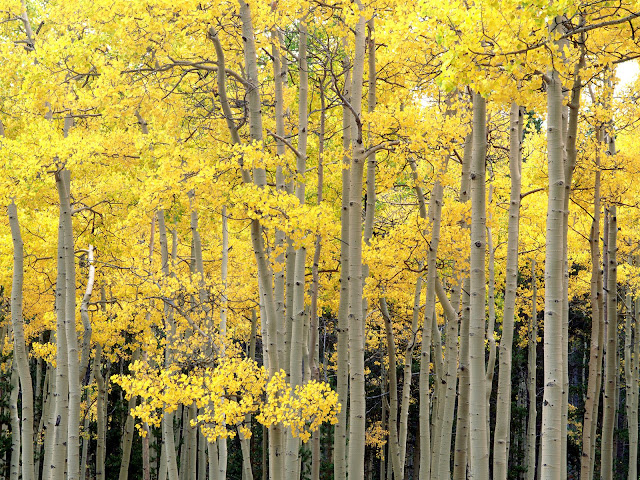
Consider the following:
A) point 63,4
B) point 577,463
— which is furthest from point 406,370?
point 577,463

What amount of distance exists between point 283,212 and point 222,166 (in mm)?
898

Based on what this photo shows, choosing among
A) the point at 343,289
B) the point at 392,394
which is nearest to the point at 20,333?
the point at 343,289

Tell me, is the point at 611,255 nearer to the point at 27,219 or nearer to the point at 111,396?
the point at 27,219

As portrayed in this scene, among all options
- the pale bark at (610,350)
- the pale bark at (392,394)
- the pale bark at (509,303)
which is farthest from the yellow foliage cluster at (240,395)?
the pale bark at (610,350)

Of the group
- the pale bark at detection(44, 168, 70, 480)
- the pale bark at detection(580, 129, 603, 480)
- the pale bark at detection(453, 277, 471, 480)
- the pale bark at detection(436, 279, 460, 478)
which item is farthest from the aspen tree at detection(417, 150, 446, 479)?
the pale bark at detection(44, 168, 70, 480)

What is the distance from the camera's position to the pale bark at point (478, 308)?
19.6 feet

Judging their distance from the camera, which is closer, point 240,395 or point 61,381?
point 240,395

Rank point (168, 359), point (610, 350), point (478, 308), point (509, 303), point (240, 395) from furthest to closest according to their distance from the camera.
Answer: point (168, 359)
point (610, 350)
point (509, 303)
point (240, 395)
point (478, 308)

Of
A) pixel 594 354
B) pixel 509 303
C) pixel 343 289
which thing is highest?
pixel 343 289

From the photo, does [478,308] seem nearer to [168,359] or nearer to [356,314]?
[356,314]

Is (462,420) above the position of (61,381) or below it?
below

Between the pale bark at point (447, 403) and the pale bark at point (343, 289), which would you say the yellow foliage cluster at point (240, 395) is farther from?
the pale bark at point (447, 403)

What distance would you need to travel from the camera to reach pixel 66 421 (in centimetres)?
952

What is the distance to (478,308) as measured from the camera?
6168 millimetres
